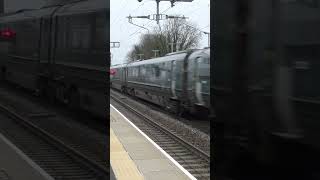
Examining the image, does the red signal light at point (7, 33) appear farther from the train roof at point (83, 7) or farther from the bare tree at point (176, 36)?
the bare tree at point (176, 36)

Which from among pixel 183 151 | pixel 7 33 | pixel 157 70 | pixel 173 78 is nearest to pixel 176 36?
pixel 157 70

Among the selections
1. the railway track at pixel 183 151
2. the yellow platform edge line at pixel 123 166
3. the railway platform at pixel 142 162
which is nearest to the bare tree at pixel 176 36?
the railway track at pixel 183 151

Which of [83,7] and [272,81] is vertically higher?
[83,7]

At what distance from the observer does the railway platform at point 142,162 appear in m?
7.46

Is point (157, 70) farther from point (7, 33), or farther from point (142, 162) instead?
point (7, 33)

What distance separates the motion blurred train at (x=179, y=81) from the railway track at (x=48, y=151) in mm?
4160

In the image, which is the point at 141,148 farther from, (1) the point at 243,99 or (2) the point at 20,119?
(1) the point at 243,99

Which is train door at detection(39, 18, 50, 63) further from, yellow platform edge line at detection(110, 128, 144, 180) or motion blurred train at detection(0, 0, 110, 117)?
yellow platform edge line at detection(110, 128, 144, 180)

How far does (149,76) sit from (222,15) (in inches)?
679

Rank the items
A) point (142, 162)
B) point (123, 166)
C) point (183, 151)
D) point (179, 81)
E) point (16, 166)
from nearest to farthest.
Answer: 1. point (16, 166)
2. point (123, 166)
3. point (142, 162)
4. point (183, 151)
5. point (179, 81)

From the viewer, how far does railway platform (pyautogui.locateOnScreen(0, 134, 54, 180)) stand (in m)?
5.57

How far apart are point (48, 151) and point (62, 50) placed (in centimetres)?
197

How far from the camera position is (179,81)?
16.0 metres

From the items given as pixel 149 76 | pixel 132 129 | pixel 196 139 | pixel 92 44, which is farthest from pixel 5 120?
pixel 149 76
